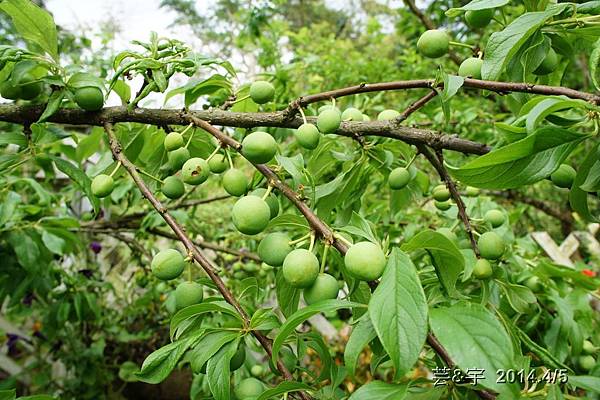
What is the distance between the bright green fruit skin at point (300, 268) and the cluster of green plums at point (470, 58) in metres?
0.47

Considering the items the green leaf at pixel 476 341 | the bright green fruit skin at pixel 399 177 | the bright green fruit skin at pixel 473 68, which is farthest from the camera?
the bright green fruit skin at pixel 399 177

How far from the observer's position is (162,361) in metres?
0.71

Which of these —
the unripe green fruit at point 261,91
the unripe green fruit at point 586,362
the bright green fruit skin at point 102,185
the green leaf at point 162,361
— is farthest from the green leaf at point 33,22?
the unripe green fruit at point 586,362

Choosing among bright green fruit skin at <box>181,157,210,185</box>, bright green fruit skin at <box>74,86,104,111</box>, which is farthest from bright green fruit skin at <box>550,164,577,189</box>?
bright green fruit skin at <box>74,86,104,111</box>

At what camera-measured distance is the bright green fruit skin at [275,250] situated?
718 mm

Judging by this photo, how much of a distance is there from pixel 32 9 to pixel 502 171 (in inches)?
34.9

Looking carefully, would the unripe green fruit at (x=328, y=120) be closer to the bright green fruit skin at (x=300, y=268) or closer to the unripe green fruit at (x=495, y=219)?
the bright green fruit skin at (x=300, y=268)

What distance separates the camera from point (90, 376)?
9.03ft

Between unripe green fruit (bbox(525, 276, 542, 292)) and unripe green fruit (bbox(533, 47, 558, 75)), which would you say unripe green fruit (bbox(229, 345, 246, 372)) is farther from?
unripe green fruit (bbox(525, 276, 542, 292))

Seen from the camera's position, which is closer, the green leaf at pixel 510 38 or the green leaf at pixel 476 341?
the green leaf at pixel 476 341

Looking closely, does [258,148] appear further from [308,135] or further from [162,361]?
[162,361]

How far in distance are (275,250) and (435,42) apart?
1.66ft

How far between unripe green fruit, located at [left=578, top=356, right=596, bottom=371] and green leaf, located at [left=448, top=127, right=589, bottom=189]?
929 mm

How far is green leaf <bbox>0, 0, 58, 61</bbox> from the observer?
0.86m
